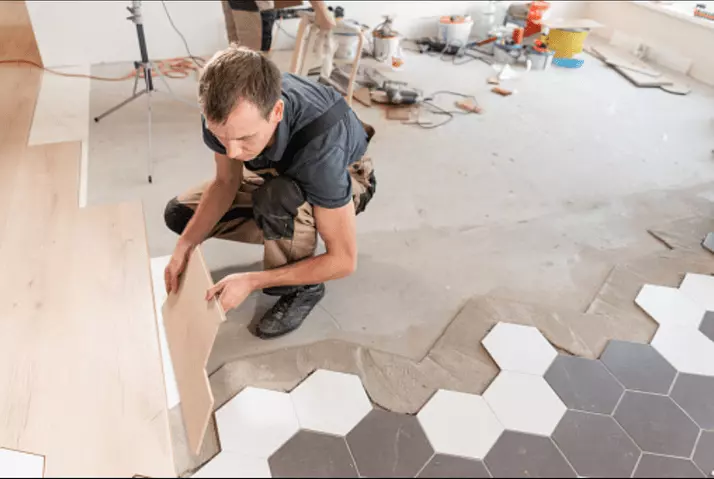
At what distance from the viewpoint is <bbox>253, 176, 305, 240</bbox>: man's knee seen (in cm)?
138

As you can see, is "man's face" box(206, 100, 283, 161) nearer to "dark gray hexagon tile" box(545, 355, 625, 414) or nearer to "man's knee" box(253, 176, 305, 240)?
"man's knee" box(253, 176, 305, 240)

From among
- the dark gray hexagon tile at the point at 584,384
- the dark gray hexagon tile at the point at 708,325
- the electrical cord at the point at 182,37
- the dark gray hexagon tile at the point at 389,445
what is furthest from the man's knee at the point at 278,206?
the electrical cord at the point at 182,37

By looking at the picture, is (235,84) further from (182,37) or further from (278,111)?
(182,37)

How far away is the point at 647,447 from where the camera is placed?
1.33 m

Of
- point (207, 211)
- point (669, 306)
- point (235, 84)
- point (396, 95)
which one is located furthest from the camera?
point (396, 95)

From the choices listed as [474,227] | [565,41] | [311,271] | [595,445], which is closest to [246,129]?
[311,271]

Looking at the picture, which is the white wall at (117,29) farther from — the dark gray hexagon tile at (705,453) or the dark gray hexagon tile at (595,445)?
the dark gray hexagon tile at (705,453)

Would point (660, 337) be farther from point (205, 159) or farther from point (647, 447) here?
point (205, 159)

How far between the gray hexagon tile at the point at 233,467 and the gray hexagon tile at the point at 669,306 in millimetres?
1341

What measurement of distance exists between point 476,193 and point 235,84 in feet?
5.07

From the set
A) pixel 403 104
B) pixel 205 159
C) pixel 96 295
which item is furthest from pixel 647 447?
pixel 403 104

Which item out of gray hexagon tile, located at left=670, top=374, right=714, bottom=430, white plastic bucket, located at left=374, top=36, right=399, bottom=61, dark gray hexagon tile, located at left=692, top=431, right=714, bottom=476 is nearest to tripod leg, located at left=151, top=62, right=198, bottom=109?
white plastic bucket, located at left=374, top=36, right=399, bottom=61

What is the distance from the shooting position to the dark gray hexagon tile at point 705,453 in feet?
4.24

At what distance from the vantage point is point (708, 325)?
1.71 meters
